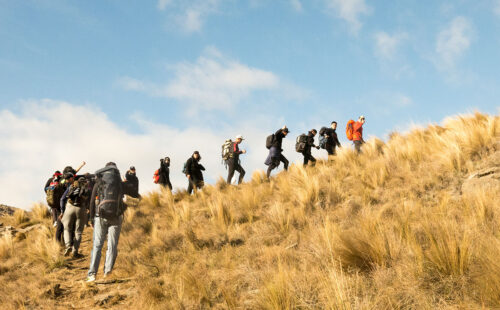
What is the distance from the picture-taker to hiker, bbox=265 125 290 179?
12.6 meters

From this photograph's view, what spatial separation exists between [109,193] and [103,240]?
0.95 meters

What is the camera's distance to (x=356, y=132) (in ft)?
43.1

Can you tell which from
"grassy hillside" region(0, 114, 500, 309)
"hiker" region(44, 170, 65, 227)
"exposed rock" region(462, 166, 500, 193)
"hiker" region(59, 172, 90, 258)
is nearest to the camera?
"grassy hillside" region(0, 114, 500, 309)

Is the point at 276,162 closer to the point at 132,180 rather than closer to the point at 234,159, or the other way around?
the point at 234,159

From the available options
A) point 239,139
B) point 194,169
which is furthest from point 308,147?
point 194,169

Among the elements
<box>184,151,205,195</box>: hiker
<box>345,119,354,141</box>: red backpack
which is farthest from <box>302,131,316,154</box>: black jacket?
<box>184,151,205,195</box>: hiker

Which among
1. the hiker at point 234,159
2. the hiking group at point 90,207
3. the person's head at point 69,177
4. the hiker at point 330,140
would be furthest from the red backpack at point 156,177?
the hiker at point 330,140

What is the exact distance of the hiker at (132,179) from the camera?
13.9 meters

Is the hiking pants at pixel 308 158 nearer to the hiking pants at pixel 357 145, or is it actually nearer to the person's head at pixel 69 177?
the hiking pants at pixel 357 145

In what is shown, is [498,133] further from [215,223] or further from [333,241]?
[215,223]

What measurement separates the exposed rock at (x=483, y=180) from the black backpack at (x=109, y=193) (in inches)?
291

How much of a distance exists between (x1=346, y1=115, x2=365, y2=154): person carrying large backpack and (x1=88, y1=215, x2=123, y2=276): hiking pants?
9.58 m

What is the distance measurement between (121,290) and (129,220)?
5412mm

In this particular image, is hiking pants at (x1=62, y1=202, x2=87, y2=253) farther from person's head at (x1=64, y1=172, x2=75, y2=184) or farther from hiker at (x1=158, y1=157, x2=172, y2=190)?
hiker at (x1=158, y1=157, x2=172, y2=190)
